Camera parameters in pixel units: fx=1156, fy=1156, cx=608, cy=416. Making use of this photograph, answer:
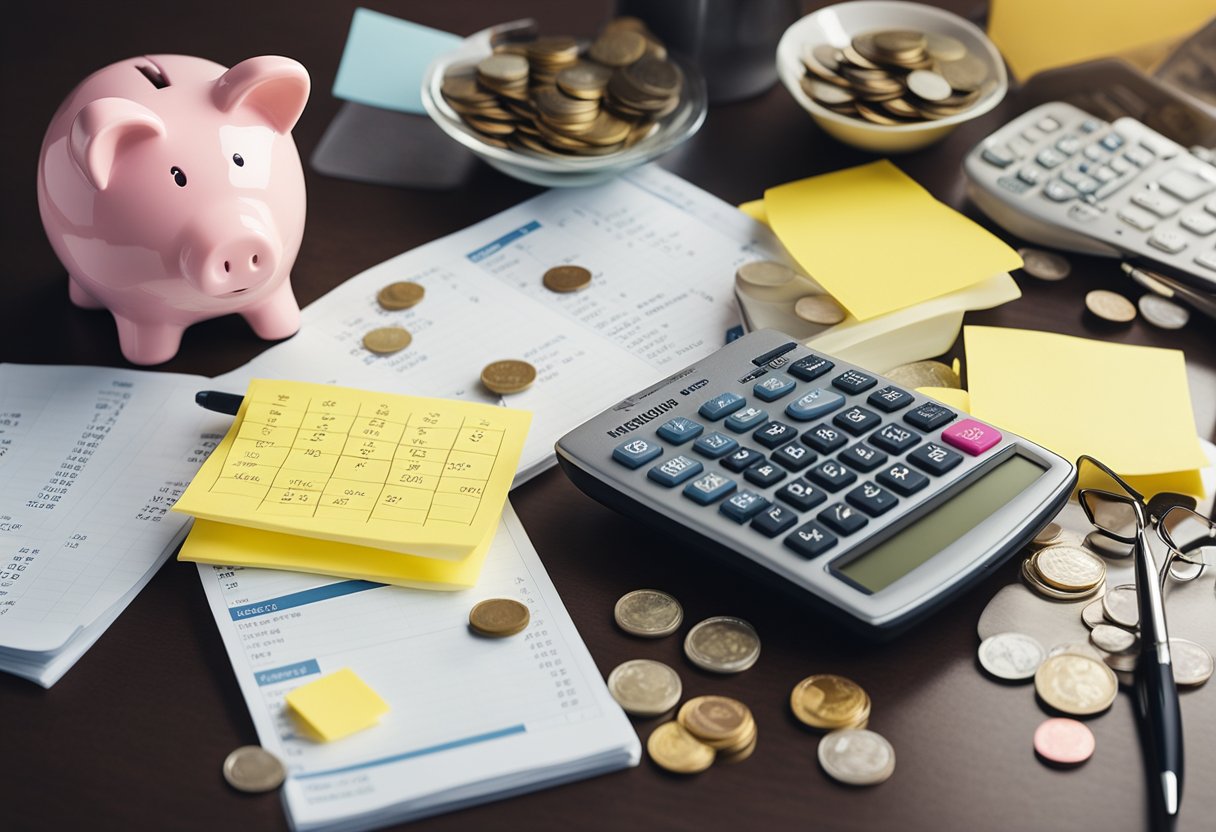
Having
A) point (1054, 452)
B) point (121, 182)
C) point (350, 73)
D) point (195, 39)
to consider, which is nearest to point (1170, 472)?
point (1054, 452)

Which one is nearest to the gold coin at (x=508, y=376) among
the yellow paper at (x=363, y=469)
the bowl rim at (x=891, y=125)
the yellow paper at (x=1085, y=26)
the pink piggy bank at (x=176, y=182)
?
the yellow paper at (x=363, y=469)

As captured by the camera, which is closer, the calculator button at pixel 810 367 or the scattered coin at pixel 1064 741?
the scattered coin at pixel 1064 741

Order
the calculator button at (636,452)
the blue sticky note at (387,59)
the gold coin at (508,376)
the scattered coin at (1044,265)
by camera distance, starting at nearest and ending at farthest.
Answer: the calculator button at (636,452) < the gold coin at (508,376) < the scattered coin at (1044,265) < the blue sticky note at (387,59)

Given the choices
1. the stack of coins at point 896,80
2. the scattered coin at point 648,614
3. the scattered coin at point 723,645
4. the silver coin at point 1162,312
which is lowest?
the scattered coin at point 648,614

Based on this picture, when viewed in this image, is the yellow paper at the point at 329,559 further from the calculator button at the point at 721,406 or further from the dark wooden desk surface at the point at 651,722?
the calculator button at the point at 721,406

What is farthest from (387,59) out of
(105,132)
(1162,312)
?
(1162,312)

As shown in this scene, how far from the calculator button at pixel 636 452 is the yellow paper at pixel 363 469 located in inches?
2.8

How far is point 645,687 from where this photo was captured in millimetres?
556

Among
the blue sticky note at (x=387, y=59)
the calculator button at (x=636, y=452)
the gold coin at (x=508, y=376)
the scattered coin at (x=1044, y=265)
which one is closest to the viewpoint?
the calculator button at (x=636, y=452)

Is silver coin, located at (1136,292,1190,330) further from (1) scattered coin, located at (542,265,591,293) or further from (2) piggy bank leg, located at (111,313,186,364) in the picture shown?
(2) piggy bank leg, located at (111,313,186,364)

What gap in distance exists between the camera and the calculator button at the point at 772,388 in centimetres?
65

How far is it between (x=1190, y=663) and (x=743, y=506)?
0.23m

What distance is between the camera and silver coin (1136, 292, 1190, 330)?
80 cm

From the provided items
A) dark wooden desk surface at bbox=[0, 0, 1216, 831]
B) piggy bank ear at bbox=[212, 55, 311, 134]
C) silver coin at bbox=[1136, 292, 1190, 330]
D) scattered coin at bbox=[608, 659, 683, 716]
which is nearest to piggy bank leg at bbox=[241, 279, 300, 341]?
dark wooden desk surface at bbox=[0, 0, 1216, 831]
